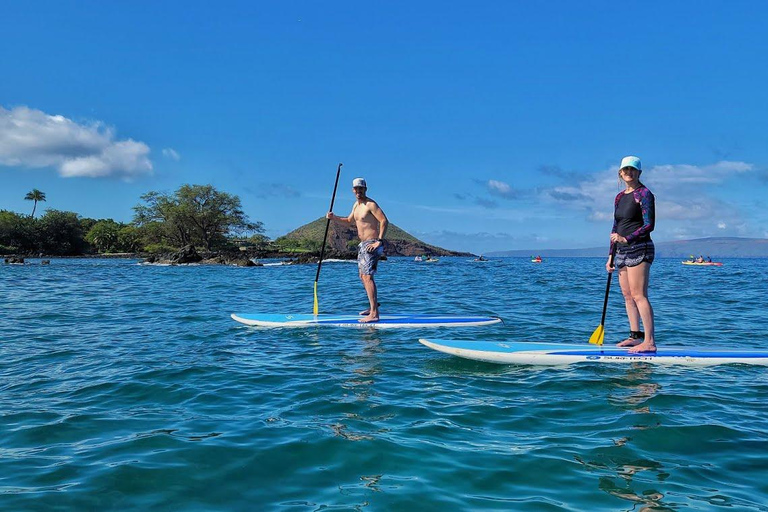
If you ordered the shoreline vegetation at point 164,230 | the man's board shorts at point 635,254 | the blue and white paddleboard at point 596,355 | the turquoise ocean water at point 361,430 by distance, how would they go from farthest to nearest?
the shoreline vegetation at point 164,230, the man's board shorts at point 635,254, the blue and white paddleboard at point 596,355, the turquoise ocean water at point 361,430

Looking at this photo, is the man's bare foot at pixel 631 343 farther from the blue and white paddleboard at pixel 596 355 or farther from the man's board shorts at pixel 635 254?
the man's board shorts at pixel 635 254

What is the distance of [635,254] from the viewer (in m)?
7.63

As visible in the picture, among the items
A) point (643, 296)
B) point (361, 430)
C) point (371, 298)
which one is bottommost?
point (361, 430)

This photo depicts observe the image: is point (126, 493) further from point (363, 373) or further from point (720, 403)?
point (720, 403)

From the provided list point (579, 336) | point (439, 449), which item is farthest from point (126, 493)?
point (579, 336)

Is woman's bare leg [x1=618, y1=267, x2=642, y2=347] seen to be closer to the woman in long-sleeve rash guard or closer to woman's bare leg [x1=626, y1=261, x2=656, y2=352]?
the woman in long-sleeve rash guard

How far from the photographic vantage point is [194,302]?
1722 centimetres

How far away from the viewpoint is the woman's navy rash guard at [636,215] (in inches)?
292

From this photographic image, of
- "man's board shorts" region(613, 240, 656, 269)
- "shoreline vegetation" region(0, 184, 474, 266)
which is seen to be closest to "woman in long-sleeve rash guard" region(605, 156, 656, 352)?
"man's board shorts" region(613, 240, 656, 269)

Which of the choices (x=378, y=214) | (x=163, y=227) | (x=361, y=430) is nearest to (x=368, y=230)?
(x=378, y=214)

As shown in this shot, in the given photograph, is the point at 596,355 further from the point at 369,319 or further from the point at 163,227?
the point at 163,227

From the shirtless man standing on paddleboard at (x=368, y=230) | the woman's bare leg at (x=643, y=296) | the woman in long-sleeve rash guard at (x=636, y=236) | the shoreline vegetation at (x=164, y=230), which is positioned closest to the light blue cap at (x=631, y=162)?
the woman in long-sleeve rash guard at (x=636, y=236)

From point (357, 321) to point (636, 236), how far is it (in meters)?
5.81

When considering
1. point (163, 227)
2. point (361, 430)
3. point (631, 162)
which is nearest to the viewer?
point (361, 430)
